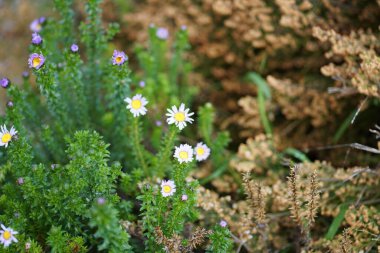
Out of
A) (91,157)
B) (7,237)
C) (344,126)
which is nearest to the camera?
(7,237)

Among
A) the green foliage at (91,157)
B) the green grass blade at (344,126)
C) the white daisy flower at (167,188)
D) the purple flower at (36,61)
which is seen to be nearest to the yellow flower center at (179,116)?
the green foliage at (91,157)

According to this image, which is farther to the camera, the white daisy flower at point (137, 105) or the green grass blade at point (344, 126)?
the green grass blade at point (344, 126)

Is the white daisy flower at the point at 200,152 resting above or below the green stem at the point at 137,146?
below

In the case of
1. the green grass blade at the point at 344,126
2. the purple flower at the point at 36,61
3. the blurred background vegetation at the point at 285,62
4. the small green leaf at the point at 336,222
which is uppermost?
the purple flower at the point at 36,61

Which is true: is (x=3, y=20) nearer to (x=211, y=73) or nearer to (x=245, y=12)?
(x=211, y=73)

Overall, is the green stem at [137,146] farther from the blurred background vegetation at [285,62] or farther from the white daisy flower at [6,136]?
the blurred background vegetation at [285,62]

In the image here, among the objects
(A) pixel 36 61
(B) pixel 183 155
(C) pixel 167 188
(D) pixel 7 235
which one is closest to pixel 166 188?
(C) pixel 167 188

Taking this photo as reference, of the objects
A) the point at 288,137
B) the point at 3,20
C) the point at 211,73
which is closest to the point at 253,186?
the point at 288,137

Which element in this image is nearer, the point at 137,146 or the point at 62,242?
the point at 62,242

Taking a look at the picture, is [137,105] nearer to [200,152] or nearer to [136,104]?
[136,104]

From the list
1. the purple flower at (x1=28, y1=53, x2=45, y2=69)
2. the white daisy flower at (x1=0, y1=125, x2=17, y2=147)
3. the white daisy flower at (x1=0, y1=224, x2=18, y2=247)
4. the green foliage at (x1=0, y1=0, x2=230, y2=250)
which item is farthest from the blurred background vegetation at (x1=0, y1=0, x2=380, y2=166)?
the white daisy flower at (x1=0, y1=224, x2=18, y2=247)

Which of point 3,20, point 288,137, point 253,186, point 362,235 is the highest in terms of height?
point 3,20
